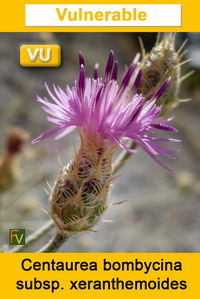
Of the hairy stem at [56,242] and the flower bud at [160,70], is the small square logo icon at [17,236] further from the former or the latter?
the flower bud at [160,70]

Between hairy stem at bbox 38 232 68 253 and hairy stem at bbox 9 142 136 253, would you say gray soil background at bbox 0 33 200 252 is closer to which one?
hairy stem at bbox 9 142 136 253

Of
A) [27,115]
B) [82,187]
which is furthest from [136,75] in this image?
[27,115]

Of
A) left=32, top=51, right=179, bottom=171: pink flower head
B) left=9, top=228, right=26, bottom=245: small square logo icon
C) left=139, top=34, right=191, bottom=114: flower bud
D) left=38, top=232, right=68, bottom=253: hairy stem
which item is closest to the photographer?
left=32, top=51, right=179, bottom=171: pink flower head

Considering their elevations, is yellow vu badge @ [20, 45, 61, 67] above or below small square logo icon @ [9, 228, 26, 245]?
above

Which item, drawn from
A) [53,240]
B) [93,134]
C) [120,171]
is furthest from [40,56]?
[120,171]

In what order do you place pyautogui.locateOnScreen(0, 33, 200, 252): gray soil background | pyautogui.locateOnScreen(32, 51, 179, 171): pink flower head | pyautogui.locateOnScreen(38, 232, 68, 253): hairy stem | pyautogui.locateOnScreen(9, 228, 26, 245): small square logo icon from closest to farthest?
pyautogui.locateOnScreen(32, 51, 179, 171): pink flower head < pyautogui.locateOnScreen(38, 232, 68, 253): hairy stem < pyautogui.locateOnScreen(9, 228, 26, 245): small square logo icon < pyautogui.locateOnScreen(0, 33, 200, 252): gray soil background

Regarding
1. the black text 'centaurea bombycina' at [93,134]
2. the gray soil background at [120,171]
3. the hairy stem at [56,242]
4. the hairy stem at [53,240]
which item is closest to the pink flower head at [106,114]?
the black text 'centaurea bombycina' at [93,134]
